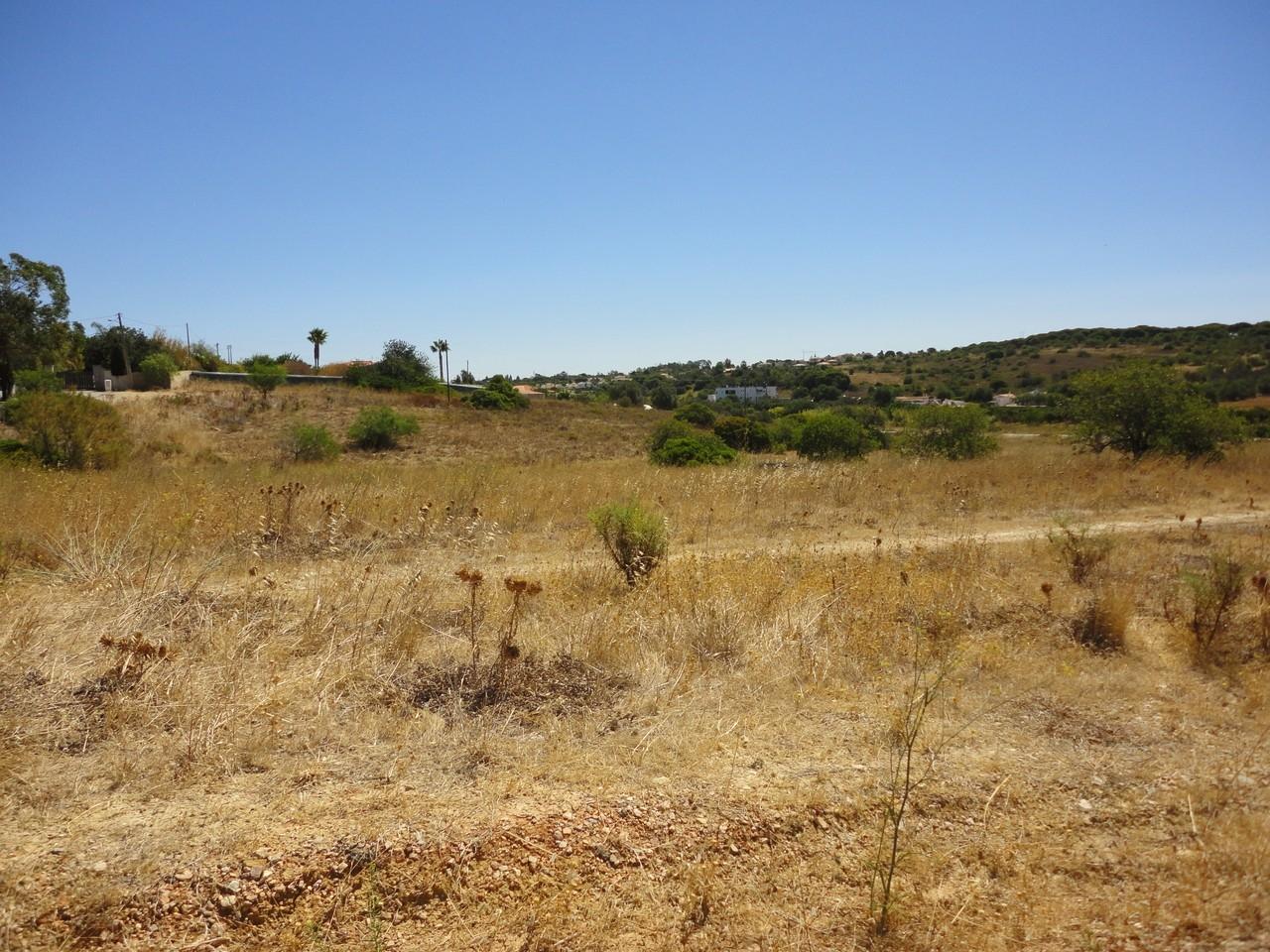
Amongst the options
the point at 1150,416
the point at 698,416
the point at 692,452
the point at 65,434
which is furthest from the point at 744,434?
the point at 65,434

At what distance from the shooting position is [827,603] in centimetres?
572

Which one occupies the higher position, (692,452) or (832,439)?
(832,439)

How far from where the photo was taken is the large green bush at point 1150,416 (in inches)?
582

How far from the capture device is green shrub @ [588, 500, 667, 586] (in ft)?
21.6

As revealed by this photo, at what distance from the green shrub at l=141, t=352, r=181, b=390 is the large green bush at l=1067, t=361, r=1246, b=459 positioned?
1895 inches

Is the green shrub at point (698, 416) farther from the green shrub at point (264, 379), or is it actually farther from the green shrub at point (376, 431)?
the green shrub at point (264, 379)

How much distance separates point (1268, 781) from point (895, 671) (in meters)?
1.81

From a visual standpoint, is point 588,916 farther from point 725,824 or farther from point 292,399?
point 292,399

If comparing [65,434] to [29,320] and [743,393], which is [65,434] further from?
[743,393]

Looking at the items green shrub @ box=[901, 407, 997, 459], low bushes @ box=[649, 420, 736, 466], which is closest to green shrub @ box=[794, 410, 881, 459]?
green shrub @ box=[901, 407, 997, 459]

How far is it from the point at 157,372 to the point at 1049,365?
76.9 meters

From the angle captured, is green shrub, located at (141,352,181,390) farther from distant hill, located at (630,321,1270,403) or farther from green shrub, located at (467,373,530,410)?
distant hill, located at (630,321,1270,403)

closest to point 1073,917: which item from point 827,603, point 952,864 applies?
point 952,864

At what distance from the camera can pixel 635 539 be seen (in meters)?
6.70
